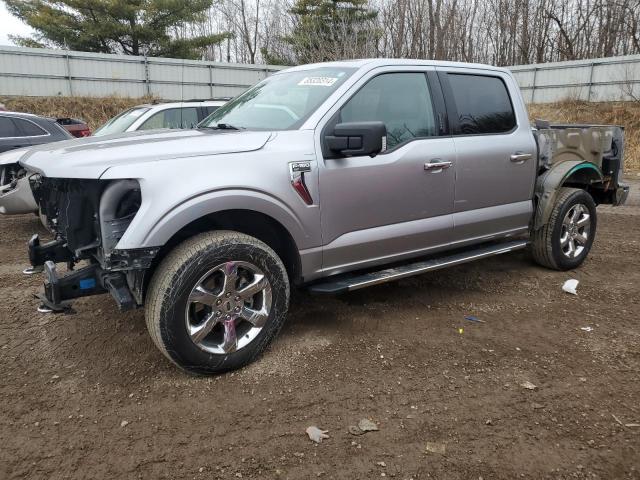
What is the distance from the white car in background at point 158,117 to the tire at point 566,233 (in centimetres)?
525

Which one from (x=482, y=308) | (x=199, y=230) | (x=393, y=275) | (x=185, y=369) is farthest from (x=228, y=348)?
(x=482, y=308)

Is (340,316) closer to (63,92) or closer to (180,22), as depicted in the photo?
(63,92)

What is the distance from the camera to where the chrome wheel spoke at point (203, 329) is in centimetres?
300

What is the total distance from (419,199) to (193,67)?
20081 millimetres

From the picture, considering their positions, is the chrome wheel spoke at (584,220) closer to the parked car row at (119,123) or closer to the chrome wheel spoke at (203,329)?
the chrome wheel spoke at (203,329)

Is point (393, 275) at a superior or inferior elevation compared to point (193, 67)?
inferior

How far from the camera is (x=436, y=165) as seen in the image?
12.8ft

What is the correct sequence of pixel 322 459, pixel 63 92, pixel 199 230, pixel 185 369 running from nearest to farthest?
pixel 322 459 → pixel 185 369 → pixel 199 230 → pixel 63 92

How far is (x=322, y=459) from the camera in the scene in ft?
8.04

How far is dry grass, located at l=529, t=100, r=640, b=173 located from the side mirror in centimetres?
1563

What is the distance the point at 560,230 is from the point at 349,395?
3.19 metres

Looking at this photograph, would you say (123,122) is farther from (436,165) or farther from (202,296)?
(202,296)

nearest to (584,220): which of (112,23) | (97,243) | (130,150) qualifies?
(130,150)

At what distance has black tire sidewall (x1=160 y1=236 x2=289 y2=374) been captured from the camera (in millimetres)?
2889
